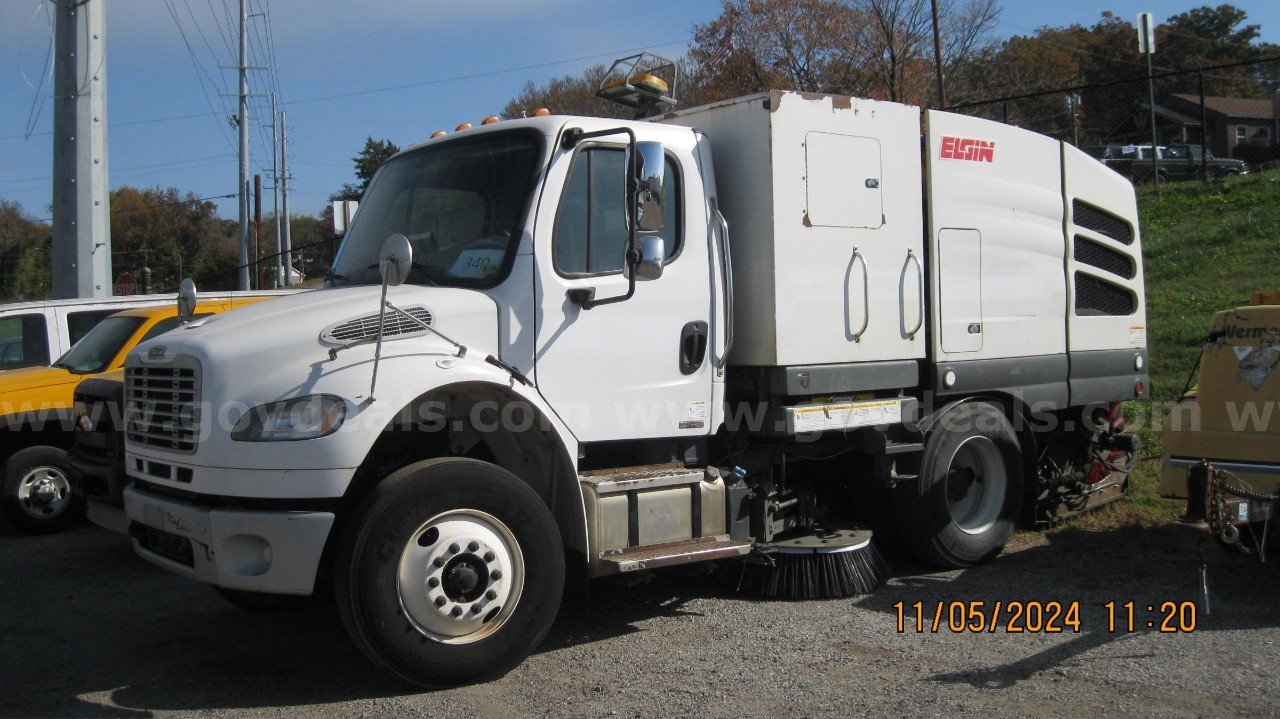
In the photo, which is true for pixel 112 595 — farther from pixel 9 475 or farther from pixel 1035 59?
pixel 1035 59

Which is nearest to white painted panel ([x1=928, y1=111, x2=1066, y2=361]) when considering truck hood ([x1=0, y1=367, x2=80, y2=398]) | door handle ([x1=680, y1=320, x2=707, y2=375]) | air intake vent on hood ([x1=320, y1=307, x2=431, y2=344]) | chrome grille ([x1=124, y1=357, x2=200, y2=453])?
door handle ([x1=680, y1=320, x2=707, y2=375])

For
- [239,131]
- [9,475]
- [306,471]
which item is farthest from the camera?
[239,131]

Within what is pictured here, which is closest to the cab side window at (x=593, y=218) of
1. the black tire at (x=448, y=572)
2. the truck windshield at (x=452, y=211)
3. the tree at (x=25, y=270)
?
the truck windshield at (x=452, y=211)

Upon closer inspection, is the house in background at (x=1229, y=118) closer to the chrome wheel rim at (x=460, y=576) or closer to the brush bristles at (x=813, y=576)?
the brush bristles at (x=813, y=576)

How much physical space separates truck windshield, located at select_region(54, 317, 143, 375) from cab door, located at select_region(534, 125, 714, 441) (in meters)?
5.52

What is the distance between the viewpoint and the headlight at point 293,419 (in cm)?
443

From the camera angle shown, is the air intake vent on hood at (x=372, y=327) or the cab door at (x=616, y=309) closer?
the air intake vent on hood at (x=372, y=327)

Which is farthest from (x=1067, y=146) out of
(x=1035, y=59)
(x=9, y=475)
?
(x=1035, y=59)

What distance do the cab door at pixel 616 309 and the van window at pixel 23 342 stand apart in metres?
6.81

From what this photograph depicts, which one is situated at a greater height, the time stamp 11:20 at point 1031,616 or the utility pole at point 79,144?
the utility pole at point 79,144

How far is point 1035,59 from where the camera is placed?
4359cm

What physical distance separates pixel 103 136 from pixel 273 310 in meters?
9.75

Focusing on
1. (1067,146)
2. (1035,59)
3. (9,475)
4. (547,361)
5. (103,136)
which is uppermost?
(1035,59)

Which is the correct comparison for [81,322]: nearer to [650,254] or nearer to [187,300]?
[187,300]
